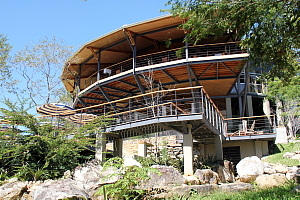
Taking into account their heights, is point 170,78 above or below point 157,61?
below

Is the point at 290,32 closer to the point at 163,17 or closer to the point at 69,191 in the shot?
the point at 69,191

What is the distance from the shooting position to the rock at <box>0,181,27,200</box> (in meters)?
8.87

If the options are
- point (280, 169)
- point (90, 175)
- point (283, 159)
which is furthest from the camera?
point (283, 159)

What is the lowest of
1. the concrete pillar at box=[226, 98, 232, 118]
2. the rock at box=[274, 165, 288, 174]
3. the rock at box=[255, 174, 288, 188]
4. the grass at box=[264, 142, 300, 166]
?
the rock at box=[255, 174, 288, 188]

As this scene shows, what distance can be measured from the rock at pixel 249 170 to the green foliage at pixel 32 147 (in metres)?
6.03

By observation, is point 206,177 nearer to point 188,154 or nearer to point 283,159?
point 188,154

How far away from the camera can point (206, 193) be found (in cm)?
907

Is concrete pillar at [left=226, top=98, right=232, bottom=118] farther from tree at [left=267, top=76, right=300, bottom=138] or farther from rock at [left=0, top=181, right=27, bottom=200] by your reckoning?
rock at [left=0, top=181, right=27, bottom=200]

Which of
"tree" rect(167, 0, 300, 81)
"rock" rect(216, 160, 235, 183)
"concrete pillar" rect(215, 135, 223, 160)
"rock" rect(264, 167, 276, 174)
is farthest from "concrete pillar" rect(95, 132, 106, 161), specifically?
"tree" rect(167, 0, 300, 81)

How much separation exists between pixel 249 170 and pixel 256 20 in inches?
224

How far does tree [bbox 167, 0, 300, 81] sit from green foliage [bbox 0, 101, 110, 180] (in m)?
Answer: 6.28

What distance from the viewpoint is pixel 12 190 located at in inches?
356

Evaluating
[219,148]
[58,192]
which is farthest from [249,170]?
[58,192]

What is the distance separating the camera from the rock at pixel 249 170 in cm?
1114
